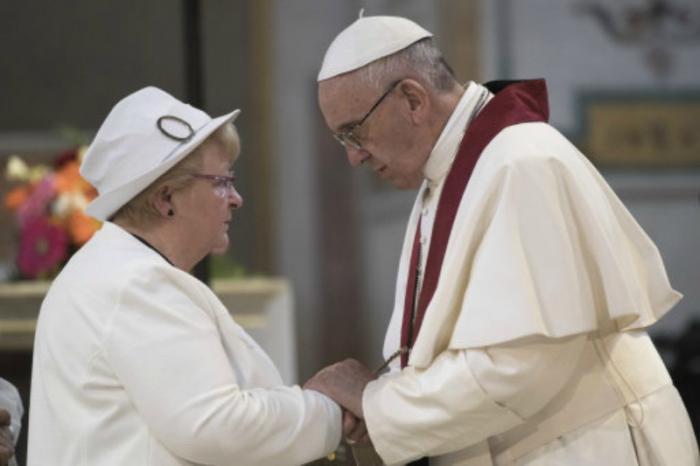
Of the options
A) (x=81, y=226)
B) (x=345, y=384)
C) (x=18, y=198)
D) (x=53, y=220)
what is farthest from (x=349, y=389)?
(x=18, y=198)

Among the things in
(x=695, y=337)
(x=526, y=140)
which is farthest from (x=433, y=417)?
(x=695, y=337)

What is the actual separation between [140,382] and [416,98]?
102cm

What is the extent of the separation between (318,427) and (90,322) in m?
0.62

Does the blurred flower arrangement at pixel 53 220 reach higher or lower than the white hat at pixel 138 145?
lower

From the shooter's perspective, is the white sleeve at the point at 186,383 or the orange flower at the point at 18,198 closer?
the white sleeve at the point at 186,383

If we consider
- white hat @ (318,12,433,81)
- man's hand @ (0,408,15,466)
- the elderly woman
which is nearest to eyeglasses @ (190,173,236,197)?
the elderly woman

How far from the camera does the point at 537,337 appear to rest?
3.62 metres

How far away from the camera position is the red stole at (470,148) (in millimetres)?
3877

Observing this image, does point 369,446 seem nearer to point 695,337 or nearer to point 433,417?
point 433,417

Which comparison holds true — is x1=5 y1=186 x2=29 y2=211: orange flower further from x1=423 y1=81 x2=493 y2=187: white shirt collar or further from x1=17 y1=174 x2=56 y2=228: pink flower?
x1=423 y1=81 x2=493 y2=187: white shirt collar

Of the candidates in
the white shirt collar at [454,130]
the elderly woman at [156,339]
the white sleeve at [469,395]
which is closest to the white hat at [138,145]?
the elderly woman at [156,339]

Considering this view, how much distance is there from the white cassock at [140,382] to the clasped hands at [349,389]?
168 millimetres

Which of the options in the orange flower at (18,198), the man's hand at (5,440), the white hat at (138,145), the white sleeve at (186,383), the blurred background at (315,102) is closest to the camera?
the white sleeve at (186,383)

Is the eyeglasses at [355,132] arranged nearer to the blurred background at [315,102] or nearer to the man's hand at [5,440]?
the man's hand at [5,440]
